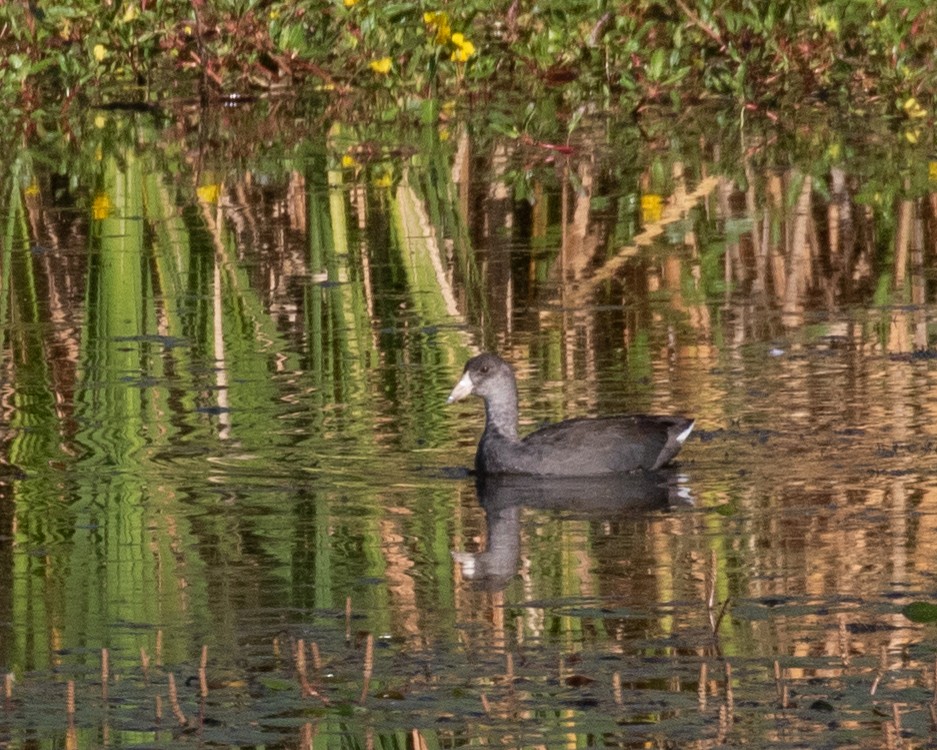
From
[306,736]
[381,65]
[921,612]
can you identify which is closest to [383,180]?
[381,65]

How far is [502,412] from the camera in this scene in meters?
9.45

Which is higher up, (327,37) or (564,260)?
(327,37)

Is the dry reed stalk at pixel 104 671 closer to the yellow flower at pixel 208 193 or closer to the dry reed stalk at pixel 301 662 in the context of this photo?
the dry reed stalk at pixel 301 662

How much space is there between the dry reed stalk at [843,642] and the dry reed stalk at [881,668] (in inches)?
3.4

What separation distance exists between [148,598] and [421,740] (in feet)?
5.88

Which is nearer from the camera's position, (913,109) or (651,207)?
(651,207)

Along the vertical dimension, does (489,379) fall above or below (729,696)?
above

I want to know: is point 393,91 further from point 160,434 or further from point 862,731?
point 862,731

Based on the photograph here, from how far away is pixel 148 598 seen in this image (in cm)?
736

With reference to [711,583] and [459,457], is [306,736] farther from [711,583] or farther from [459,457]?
[459,457]

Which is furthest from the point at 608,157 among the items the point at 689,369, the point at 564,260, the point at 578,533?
the point at 578,533

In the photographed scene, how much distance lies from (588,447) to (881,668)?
303 cm

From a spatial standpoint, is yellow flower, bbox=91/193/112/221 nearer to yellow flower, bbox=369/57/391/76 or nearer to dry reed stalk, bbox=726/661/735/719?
yellow flower, bbox=369/57/391/76

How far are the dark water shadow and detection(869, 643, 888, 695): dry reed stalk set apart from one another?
5.70 feet
